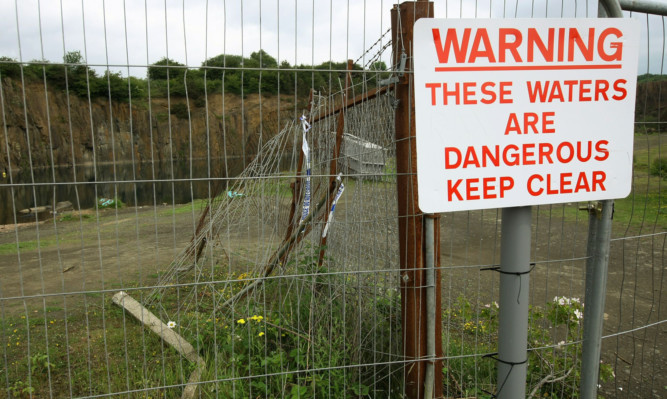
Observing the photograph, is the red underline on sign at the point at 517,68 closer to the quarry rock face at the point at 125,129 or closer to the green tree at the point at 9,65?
the quarry rock face at the point at 125,129

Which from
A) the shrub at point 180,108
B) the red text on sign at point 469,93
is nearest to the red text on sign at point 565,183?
the red text on sign at point 469,93

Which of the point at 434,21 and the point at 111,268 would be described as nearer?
the point at 434,21

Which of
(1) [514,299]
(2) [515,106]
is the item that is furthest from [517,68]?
(1) [514,299]

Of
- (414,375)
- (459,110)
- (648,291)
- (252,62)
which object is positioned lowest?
(648,291)

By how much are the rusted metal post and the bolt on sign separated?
79 cm

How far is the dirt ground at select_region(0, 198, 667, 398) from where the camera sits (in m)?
3.16

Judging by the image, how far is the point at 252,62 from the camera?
9.49 feet

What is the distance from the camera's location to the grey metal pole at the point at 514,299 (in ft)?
5.25

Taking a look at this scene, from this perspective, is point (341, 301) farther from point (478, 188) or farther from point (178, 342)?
point (478, 188)

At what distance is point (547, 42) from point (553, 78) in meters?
0.12

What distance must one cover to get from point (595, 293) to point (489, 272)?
3.80 meters

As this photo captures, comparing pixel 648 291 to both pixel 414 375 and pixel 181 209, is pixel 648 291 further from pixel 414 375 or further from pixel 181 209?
pixel 181 209

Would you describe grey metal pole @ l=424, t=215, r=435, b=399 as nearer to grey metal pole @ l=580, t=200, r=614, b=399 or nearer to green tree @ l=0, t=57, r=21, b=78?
grey metal pole @ l=580, t=200, r=614, b=399

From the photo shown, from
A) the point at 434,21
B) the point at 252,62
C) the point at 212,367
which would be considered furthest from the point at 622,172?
the point at 212,367
